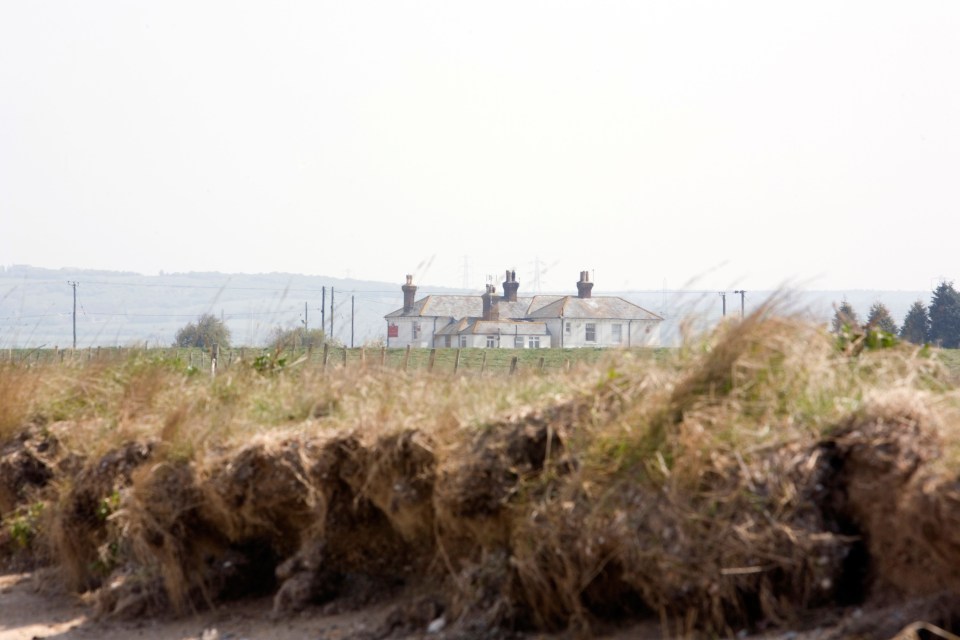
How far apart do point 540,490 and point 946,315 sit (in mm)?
50795

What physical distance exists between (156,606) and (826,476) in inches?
237

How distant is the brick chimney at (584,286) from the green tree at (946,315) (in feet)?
111

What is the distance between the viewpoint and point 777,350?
8109 millimetres

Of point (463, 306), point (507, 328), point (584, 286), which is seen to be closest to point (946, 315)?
point (584, 286)

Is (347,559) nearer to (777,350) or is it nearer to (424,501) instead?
(424,501)

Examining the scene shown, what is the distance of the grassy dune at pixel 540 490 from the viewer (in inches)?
270

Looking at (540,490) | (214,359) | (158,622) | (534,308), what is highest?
(534,308)

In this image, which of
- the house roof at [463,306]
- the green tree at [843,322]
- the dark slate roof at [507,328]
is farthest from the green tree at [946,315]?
the green tree at [843,322]

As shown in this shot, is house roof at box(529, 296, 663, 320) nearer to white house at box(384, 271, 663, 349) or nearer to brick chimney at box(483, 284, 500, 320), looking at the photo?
white house at box(384, 271, 663, 349)

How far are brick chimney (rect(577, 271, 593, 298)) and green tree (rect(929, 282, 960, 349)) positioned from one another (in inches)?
1330

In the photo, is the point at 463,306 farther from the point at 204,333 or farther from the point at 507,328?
the point at 204,333

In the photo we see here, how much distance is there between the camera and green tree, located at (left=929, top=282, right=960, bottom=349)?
177 feet

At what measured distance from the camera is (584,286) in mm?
Result: 91062

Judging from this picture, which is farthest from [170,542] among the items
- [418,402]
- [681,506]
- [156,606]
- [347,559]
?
[681,506]
